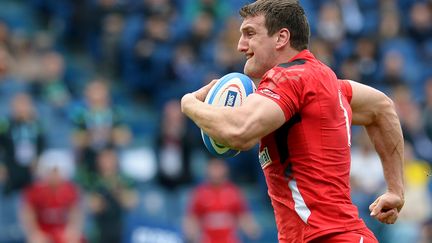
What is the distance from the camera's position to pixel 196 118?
4.74 m

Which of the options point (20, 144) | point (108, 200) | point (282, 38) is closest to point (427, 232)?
point (108, 200)

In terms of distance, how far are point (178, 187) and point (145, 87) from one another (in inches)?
89.2

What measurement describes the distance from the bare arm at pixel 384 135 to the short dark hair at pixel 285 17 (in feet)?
1.86

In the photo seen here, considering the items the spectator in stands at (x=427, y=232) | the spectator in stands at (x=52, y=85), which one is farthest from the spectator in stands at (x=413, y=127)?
the spectator in stands at (x=52, y=85)

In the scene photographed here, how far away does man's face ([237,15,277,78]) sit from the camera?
16.0ft

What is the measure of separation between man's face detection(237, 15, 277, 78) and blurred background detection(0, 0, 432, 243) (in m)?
6.12

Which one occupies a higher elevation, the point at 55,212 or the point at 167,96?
the point at 167,96

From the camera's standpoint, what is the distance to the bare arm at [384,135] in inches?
205

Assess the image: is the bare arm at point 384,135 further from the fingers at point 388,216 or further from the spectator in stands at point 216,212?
the spectator in stands at point 216,212

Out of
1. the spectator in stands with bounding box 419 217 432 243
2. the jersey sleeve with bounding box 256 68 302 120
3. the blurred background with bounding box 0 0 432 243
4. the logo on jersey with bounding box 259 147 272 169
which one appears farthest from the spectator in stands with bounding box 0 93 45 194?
the jersey sleeve with bounding box 256 68 302 120

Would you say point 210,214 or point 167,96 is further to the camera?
point 167,96

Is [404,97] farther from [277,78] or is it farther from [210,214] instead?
[277,78]

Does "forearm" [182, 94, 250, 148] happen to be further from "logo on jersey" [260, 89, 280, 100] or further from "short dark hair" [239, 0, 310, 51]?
"short dark hair" [239, 0, 310, 51]

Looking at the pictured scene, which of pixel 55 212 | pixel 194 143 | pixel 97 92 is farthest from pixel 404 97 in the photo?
pixel 55 212
